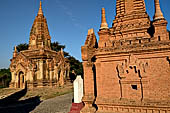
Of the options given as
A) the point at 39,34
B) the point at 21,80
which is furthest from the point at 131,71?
the point at 39,34

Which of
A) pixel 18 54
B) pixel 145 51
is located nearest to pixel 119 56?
pixel 145 51

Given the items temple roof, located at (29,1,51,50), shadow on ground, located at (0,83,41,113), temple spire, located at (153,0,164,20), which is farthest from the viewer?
temple roof, located at (29,1,51,50)

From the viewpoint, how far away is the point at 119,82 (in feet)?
28.3

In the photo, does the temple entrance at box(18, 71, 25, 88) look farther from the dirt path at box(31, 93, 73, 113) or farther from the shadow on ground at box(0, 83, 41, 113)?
the dirt path at box(31, 93, 73, 113)

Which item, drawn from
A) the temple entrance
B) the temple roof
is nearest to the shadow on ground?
the temple entrance

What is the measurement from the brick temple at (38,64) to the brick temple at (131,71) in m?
13.9

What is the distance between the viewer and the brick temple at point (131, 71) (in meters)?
7.69

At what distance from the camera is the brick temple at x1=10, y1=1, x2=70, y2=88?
859 inches

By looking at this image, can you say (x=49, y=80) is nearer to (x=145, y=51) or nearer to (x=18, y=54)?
(x=18, y=54)

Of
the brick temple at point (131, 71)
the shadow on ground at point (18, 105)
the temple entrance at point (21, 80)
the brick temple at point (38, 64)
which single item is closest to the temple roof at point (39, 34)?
the brick temple at point (38, 64)

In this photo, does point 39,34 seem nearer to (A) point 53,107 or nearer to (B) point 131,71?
(A) point 53,107

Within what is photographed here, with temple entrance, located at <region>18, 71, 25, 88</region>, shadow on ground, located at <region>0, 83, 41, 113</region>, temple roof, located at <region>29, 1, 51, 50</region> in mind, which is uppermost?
temple roof, located at <region>29, 1, 51, 50</region>

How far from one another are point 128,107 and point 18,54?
20.6m

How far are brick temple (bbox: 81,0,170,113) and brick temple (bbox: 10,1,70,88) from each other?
1394 cm
